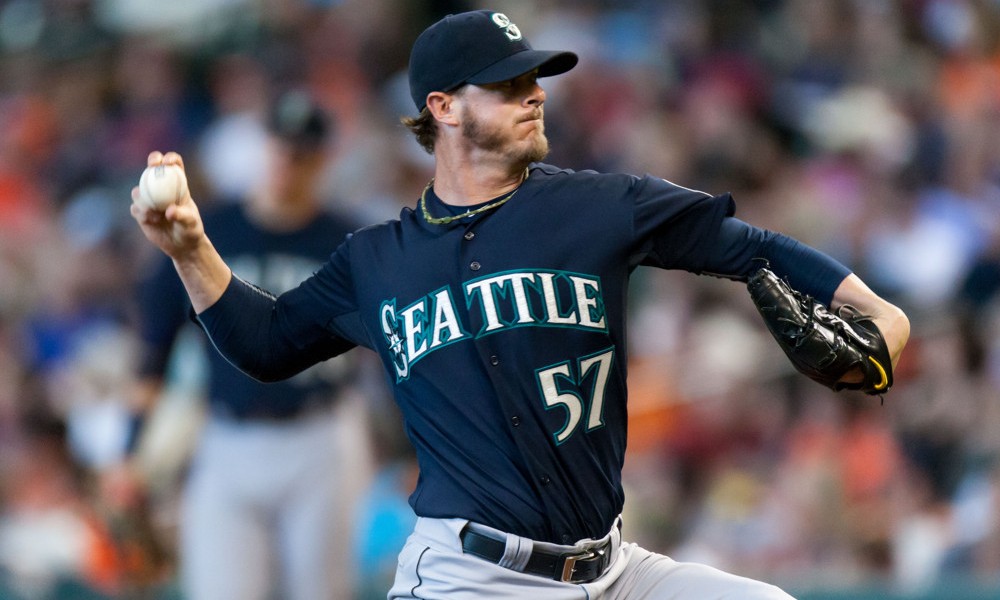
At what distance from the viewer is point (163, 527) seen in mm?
6195

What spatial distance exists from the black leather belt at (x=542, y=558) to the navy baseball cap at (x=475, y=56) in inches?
40.5

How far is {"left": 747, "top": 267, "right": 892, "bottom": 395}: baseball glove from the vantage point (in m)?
3.08

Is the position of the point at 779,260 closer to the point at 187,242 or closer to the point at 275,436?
the point at 187,242

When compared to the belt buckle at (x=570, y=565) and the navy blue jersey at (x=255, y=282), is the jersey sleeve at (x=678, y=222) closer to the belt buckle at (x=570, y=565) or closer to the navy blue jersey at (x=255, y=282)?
the belt buckle at (x=570, y=565)

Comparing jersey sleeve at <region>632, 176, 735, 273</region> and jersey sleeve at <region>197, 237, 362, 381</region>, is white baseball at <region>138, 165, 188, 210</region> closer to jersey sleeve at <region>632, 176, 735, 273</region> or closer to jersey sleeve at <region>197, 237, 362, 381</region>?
jersey sleeve at <region>197, 237, 362, 381</region>

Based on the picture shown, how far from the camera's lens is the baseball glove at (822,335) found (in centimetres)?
308

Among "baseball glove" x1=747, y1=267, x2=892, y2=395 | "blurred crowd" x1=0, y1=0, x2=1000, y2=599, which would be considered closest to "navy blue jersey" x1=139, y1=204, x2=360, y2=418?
"blurred crowd" x1=0, y1=0, x2=1000, y2=599

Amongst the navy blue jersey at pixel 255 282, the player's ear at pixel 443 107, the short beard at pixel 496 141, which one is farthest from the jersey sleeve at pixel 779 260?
the navy blue jersey at pixel 255 282

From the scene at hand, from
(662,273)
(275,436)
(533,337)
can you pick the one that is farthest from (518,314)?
(662,273)

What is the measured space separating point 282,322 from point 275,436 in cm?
166

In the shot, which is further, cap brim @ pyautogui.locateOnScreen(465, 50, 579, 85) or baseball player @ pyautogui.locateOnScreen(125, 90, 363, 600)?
baseball player @ pyautogui.locateOnScreen(125, 90, 363, 600)

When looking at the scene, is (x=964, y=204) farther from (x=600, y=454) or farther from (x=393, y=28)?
(x=600, y=454)

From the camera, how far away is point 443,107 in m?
3.49

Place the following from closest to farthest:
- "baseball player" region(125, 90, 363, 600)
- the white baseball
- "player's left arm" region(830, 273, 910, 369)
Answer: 1. "player's left arm" region(830, 273, 910, 369)
2. the white baseball
3. "baseball player" region(125, 90, 363, 600)
